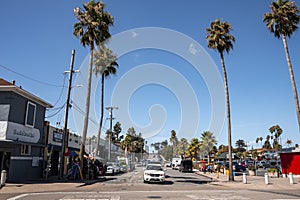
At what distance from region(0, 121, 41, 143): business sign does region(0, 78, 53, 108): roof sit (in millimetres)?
2543

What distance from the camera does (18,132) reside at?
73.1ft

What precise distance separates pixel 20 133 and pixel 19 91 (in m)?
3.43

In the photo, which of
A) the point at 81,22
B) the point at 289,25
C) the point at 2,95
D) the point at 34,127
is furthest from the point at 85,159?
the point at 289,25

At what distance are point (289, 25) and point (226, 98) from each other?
9.93m

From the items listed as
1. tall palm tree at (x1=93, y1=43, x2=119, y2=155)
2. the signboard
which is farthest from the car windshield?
tall palm tree at (x1=93, y1=43, x2=119, y2=155)

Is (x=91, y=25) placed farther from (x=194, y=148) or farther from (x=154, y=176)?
(x=194, y=148)

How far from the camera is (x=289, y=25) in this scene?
1102 inches

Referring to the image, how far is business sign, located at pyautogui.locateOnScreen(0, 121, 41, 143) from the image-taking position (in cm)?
2069

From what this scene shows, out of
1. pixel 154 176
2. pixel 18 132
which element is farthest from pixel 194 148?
pixel 18 132

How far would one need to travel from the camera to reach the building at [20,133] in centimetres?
2116

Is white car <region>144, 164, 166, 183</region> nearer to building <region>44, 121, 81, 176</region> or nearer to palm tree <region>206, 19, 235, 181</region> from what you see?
building <region>44, 121, 81, 176</region>

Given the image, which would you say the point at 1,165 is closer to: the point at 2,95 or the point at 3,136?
the point at 3,136

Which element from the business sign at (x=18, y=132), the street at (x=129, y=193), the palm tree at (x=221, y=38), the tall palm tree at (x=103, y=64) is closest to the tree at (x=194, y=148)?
the tall palm tree at (x=103, y=64)

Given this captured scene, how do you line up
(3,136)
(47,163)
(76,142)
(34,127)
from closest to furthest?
(3,136), (34,127), (47,163), (76,142)
